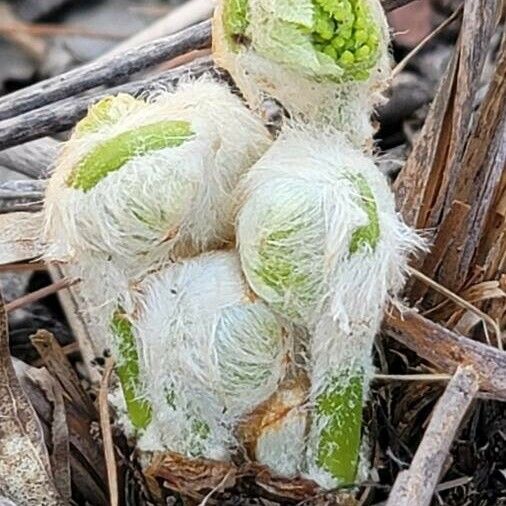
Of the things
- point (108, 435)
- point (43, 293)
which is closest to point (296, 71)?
point (108, 435)

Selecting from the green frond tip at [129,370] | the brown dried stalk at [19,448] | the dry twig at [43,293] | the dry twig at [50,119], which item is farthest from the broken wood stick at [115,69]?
the green frond tip at [129,370]

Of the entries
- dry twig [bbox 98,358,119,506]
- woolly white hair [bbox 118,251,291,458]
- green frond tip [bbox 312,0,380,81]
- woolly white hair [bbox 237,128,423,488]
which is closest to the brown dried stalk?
dry twig [bbox 98,358,119,506]

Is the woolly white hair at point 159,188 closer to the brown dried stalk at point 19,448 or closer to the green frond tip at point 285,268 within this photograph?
the green frond tip at point 285,268

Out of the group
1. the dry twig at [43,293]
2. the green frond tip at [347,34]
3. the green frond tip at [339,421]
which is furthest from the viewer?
the dry twig at [43,293]

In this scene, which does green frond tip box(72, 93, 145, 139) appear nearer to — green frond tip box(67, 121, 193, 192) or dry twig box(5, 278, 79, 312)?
green frond tip box(67, 121, 193, 192)

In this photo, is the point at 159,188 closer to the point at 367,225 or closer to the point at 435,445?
the point at 367,225

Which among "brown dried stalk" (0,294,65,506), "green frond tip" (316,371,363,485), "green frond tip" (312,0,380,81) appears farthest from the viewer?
"brown dried stalk" (0,294,65,506)
